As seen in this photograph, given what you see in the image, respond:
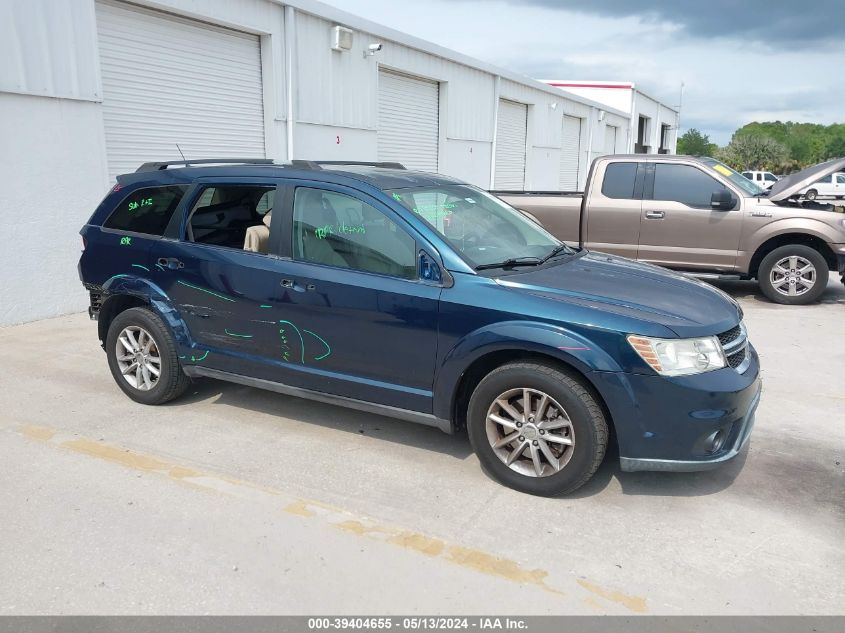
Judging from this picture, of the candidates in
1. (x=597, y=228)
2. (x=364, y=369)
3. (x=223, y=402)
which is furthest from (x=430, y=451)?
(x=597, y=228)

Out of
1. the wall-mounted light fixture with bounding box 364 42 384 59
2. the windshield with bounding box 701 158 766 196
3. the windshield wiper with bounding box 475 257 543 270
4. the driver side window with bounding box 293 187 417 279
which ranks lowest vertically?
the windshield wiper with bounding box 475 257 543 270

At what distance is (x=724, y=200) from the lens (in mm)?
8953

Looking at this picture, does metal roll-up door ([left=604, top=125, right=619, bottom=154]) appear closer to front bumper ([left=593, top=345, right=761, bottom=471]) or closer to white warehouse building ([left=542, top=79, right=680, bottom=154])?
white warehouse building ([left=542, top=79, right=680, bottom=154])

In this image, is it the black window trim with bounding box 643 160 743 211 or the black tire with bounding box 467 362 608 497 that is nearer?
the black tire with bounding box 467 362 608 497

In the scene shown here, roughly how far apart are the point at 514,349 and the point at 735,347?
1.26m

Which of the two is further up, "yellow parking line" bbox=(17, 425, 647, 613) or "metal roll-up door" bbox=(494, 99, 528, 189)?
"metal roll-up door" bbox=(494, 99, 528, 189)

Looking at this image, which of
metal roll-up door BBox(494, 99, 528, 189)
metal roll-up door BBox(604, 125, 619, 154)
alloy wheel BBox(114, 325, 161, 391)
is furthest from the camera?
metal roll-up door BBox(604, 125, 619, 154)

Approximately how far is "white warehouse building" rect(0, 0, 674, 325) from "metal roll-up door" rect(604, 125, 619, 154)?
633 inches

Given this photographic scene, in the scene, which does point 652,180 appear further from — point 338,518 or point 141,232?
point 338,518

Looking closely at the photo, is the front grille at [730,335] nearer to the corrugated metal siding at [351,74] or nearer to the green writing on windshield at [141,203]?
the green writing on windshield at [141,203]

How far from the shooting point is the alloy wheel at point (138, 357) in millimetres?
5109

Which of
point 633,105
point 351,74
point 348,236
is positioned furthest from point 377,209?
point 633,105

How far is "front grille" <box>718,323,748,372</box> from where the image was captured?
3785 mm

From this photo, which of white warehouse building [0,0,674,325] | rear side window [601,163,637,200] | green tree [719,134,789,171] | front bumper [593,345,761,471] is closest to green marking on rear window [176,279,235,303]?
front bumper [593,345,761,471]
